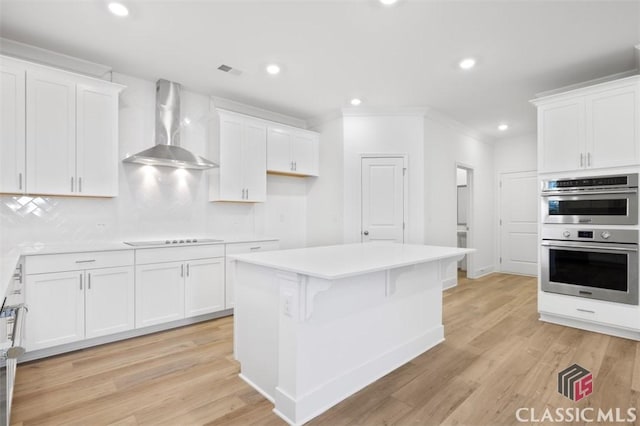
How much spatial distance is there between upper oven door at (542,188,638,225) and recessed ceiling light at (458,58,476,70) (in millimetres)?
1555

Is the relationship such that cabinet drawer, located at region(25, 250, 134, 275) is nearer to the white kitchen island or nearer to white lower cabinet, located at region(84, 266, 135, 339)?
white lower cabinet, located at region(84, 266, 135, 339)

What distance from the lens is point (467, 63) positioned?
3234 mm

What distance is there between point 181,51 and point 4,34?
1.41m

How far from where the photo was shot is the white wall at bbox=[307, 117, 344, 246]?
4.72 m

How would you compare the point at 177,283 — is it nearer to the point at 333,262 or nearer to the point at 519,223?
the point at 333,262

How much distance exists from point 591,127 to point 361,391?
10.8 ft

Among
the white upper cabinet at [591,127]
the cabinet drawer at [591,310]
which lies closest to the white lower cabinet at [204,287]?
the cabinet drawer at [591,310]

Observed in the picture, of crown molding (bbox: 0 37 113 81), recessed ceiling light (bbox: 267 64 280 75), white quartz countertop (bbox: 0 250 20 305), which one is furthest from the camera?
recessed ceiling light (bbox: 267 64 280 75)

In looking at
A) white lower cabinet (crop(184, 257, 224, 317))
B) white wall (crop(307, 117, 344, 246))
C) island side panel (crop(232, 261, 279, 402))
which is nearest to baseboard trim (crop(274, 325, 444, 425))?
island side panel (crop(232, 261, 279, 402))

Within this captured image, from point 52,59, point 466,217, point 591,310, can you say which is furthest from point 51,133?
point 466,217

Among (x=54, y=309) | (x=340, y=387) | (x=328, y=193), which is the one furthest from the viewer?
(x=328, y=193)

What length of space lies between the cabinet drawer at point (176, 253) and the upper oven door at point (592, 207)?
358 cm

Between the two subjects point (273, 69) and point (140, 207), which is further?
point (140, 207)

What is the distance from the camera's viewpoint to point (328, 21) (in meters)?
2.54
